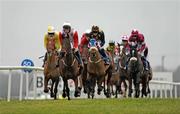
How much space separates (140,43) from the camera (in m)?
22.4

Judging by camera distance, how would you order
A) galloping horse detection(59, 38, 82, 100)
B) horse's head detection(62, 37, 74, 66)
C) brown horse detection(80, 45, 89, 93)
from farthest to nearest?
brown horse detection(80, 45, 89, 93)
galloping horse detection(59, 38, 82, 100)
horse's head detection(62, 37, 74, 66)

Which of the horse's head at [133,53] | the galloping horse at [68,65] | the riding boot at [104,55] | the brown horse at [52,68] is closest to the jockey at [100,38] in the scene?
the riding boot at [104,55]

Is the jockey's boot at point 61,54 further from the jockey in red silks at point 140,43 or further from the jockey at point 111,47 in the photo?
the jockey at point 111,47

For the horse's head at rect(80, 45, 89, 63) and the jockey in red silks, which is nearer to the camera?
the jockey in red silks

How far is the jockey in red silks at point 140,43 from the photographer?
21884mm

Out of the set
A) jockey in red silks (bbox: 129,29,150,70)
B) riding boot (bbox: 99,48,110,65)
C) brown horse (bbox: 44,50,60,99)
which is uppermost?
jockey in red silks (bbox: 129,29,150,70)

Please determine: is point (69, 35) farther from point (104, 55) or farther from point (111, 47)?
point (111, 47)

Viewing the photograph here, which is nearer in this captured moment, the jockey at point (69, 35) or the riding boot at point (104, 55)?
the jockey at point (69, 35)

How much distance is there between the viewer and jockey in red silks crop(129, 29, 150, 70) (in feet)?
71.8

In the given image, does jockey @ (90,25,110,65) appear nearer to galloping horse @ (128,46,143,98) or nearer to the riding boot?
the riding boot

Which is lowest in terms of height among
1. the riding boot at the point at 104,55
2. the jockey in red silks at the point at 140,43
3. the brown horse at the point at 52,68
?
the brown horse at the point at 52,68

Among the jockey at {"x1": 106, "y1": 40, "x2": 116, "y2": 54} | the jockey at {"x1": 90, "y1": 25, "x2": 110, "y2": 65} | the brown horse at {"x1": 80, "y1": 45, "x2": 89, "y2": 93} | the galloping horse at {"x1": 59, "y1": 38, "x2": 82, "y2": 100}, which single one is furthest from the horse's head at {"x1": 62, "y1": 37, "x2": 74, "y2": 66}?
the jockey at {"x1": 106, "y1": 40, "x2": 116, "y2": 54}

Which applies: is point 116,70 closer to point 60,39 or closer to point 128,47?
point 128,47

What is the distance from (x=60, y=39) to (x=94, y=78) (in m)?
3.03
